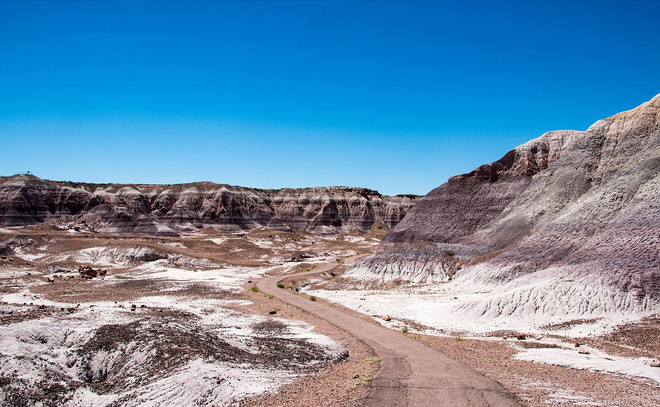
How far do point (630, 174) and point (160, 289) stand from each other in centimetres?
3754

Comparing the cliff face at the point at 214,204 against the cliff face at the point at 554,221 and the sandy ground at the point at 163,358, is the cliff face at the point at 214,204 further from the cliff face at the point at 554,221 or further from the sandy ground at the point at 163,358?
the sandy ground at the point at 163,358

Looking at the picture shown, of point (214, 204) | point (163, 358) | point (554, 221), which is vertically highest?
point (214, 204)

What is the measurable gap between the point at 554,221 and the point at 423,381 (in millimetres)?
26758

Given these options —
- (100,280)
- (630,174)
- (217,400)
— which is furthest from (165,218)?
(217,400)

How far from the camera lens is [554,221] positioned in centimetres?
3366

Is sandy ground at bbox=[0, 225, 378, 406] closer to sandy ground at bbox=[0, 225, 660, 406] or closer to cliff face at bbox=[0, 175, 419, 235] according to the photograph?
sandy ground at bbox=[0, 225, 660, 406]

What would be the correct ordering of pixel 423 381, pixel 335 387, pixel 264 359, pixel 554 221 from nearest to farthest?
pixel 335 387 → pixel 423 381 → pixel 264 359 → pixel 554 221

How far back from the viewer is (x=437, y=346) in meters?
16.7

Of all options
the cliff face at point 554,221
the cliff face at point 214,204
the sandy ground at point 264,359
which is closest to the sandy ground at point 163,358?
the sandy ground at point 264,359

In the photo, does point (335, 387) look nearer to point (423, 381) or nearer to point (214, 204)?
Result: point (423, 381)

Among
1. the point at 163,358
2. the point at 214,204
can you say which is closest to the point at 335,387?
the point at 163,358

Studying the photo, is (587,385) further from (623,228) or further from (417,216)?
(417,216)

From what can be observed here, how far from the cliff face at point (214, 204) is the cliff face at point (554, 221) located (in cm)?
8810

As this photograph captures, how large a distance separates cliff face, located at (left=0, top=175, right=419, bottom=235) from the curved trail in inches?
4297
